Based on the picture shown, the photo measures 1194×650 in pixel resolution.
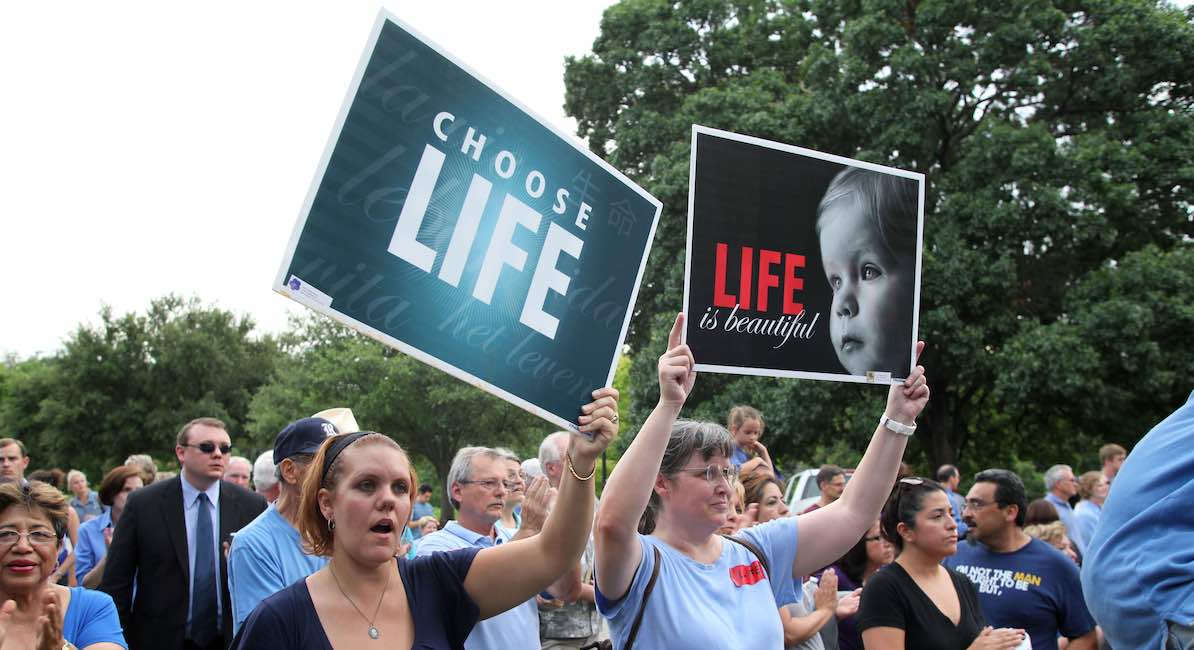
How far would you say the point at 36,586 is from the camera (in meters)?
3.68

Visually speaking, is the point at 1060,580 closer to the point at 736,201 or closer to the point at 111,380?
the point at 736,201

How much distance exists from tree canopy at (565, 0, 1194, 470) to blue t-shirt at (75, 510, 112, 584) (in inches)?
519

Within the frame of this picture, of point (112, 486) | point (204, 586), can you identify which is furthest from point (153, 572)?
point (112, 486)

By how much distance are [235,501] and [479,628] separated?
2645 millimetres

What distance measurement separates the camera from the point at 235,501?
6270mm

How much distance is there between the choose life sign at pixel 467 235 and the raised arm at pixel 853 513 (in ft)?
3.31

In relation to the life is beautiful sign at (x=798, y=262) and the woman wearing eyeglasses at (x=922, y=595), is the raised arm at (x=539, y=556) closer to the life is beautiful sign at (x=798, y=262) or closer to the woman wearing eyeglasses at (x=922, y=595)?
the life is beautiful sign at (x=798, y=262)

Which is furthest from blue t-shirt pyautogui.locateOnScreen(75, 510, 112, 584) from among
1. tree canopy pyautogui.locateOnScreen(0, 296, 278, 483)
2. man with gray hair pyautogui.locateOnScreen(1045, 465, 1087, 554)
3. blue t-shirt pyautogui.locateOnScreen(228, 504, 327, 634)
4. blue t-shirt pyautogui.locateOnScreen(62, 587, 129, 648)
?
tree canopy pyautogui.locateOnScreen(0, 296, 278, 483)

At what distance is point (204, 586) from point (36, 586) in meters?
2.37

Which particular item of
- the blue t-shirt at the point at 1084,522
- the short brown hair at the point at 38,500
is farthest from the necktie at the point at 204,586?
the blue t-shirt at the point at 1084,522

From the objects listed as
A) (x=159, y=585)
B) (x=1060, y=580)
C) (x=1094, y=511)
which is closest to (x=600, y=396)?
(x=1060, y=580)

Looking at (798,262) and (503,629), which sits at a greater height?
(798,262)

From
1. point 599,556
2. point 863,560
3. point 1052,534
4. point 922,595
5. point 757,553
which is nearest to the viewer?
point 599,556

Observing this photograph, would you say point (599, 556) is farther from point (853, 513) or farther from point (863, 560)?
point (863, 560)
